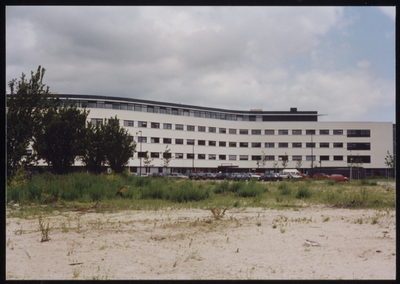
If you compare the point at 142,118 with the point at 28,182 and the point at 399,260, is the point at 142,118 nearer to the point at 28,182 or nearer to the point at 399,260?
the point at 28,182

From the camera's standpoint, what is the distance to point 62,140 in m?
22.4

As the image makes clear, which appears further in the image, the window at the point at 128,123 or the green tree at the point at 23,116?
the window at the point at 128,123

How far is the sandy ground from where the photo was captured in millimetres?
6035

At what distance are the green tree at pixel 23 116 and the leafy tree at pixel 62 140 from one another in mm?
2109

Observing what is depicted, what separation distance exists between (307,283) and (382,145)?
78.7 metres

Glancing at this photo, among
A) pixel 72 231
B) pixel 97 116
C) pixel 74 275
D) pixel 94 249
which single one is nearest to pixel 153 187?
pixel 72 231

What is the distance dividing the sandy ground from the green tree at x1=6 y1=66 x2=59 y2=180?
24.8 feet

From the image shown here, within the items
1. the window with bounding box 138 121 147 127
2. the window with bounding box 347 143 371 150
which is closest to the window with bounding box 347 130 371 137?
the window with bounding box 347 143 371 150

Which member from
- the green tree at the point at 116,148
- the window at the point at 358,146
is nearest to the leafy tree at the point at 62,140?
the green tree at the point at 116,148

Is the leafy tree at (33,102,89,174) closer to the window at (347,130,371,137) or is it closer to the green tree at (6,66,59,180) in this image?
the green tree at (6,66,59,180)

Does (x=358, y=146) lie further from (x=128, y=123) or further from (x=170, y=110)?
(x=128, y=123)

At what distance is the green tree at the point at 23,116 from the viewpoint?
17312 mm

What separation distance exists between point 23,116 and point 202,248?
1472cm

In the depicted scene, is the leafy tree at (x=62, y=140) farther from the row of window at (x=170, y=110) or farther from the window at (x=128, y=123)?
the window at (x=128, y=123)
